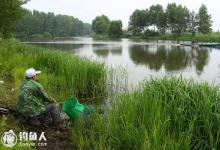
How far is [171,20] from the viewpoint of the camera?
240ft

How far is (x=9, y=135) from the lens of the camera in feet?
14.1

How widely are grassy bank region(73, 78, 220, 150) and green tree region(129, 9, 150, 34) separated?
82.7 metres

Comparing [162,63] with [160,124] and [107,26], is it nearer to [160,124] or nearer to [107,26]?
[160,124]

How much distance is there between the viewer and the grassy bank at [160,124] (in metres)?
4.14

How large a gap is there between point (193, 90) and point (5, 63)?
330 inches

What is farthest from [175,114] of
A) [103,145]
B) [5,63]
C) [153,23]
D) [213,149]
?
[153,23]

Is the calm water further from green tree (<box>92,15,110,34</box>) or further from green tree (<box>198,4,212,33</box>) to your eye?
green tree (<box>92,15,110,34</box>)

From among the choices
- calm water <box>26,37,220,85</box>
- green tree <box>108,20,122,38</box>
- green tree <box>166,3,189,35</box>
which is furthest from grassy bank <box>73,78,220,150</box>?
green tree <box>108,20,122,38</box>

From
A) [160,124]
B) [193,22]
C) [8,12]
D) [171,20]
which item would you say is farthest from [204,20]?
[160,124]

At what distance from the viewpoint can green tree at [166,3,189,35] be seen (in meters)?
71.3

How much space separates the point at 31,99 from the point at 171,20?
2799 inches

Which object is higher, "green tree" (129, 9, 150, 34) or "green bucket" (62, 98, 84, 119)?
"green tree" (129, 9, 150, 34)

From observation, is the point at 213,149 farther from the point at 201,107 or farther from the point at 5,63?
the point at 5,63

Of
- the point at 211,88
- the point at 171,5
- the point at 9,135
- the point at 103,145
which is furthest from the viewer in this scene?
the point at 171,5
